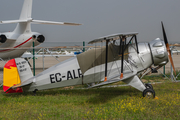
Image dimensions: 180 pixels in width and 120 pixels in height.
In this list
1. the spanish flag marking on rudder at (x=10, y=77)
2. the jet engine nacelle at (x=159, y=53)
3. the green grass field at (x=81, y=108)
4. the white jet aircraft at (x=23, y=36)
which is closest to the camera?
the green grass field at (x=81, y=108)

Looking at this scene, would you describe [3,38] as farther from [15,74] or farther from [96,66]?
[96,66]

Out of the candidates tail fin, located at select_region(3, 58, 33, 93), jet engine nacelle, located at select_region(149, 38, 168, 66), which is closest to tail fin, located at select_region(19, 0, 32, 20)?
tail fin, located at select_region(3, 58, 33, 93)

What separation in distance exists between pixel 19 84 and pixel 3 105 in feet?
3.03

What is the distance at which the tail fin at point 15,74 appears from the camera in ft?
21.0

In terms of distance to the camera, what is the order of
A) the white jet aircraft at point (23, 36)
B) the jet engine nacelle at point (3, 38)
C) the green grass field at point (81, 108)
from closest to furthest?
the green grass field at point (81, 108) → the jet engine nacelle at point (3, 38) → the white jet aircraft at point (23, 36)

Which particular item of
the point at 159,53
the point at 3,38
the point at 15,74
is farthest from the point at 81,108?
the point at 3,38

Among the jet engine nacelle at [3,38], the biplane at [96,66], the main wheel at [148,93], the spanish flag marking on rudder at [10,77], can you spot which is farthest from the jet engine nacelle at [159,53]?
the jet engine nacelle at [3,38]

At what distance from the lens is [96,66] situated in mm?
6453

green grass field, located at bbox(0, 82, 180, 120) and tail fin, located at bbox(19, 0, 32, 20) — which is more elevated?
tail fin, located at bbox(19, 0, 32, 20)

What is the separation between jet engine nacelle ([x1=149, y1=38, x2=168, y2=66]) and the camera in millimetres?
6180

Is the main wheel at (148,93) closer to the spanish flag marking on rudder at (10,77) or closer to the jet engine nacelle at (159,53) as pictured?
→ the jet engine nacelle at (159,53)

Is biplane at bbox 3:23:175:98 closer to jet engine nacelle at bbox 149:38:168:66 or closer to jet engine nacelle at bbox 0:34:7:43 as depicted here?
jet engine nacelle at bbox 149:38:168:66

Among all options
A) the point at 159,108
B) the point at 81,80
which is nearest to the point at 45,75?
the point at 81,80

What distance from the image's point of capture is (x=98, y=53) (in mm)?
6500
